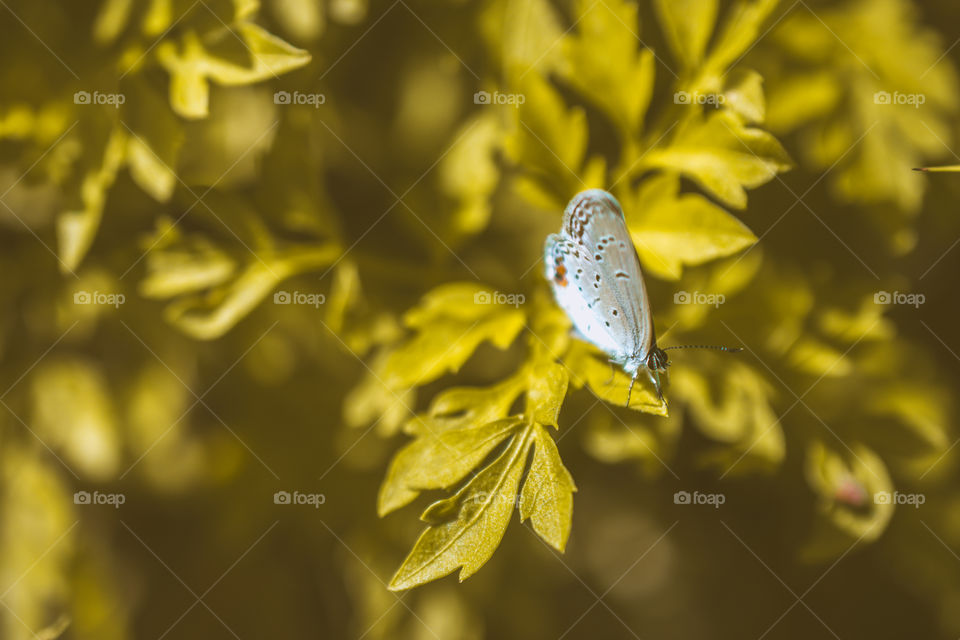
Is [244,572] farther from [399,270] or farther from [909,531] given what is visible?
[909,531]

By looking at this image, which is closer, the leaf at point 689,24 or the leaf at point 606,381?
the leaf at point 606,381

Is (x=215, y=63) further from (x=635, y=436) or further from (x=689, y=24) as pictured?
(x=635, y=436)

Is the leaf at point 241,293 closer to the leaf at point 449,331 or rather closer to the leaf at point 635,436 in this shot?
the leaf at point 449,331

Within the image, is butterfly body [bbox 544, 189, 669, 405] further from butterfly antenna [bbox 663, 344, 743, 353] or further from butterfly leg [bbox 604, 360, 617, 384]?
butterfly antenna [bbox 663, 344, 743, 353]

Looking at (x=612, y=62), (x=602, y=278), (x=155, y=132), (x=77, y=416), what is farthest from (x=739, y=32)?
(x=77, y=416)

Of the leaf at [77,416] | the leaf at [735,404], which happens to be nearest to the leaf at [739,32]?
the leaf at [735,404]
